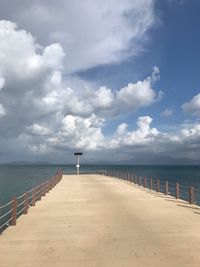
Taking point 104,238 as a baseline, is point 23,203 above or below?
above

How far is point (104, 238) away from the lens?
1157cm

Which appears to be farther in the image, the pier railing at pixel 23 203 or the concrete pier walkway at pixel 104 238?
the pier railing at pixel 23 203

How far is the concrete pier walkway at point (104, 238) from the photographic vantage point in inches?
363

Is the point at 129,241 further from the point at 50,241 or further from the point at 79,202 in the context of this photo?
the point at 79,202

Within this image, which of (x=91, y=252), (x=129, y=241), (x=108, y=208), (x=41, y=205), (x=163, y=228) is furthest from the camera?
(x=41, y=205)

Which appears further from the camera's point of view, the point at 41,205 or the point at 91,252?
the point at 41,205

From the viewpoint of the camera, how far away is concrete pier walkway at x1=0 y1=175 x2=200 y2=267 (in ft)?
30.2

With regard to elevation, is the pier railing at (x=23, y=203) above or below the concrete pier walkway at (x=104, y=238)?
above

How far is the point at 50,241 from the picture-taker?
445 inches

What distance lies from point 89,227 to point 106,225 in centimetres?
72

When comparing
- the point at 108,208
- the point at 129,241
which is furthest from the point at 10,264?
the point at 108,208

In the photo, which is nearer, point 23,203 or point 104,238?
point 104,238

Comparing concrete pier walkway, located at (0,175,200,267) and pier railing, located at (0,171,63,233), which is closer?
concrete pier walkway, located at (0,175,200,267)

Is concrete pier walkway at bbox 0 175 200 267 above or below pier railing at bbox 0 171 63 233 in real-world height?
below
